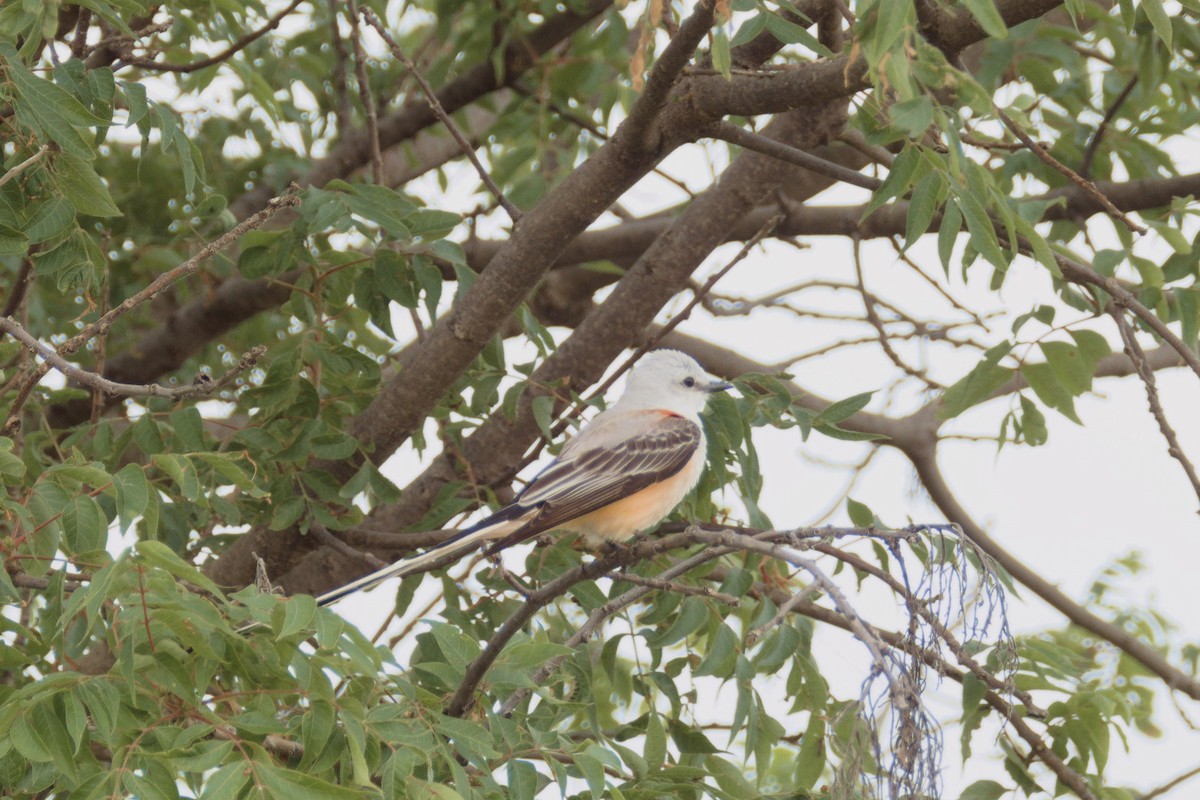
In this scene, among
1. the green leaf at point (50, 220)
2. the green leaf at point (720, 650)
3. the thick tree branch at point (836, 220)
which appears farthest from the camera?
the thick tree branch at point (836, 220)

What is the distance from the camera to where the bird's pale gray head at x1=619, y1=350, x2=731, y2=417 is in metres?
6.76

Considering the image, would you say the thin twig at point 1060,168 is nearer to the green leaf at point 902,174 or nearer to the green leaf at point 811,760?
the green leaf at point 902,174

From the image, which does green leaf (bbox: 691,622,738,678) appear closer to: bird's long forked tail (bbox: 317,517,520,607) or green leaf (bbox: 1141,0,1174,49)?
bird's long forked tail (bbox: 317,517,520,607)

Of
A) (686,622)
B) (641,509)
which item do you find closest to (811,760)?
(686,622)

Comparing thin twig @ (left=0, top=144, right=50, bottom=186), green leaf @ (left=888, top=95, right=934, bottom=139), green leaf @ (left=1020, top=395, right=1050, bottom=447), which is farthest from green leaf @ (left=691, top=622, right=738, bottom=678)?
thin twig @ (left=0, top=144, right=50, bottom=186)

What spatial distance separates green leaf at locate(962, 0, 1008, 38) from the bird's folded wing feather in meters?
2.67

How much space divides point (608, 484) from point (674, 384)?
1298 mm

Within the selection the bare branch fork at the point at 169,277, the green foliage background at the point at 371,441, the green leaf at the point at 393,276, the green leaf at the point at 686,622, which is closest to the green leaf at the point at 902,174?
the green foliage background at the point at 371,441

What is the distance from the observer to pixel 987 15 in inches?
121

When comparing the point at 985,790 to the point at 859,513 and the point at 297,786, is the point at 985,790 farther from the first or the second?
the point at 297,786

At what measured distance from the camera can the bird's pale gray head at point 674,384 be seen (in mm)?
6762

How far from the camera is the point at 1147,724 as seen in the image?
20.2 feet

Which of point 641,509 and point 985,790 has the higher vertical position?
point 641,509

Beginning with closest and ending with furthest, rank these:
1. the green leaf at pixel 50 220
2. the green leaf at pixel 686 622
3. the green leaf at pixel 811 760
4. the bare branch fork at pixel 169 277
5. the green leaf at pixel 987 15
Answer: the green leaf at pixel 987 15 < the bare branch fork at pixel 169 277 < the green leaf at pixel 50 220 < the green leaf at pixel 686 622 < the green leaf at pixel 811 760
